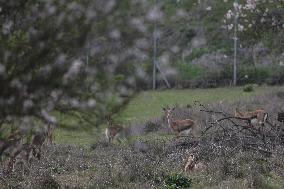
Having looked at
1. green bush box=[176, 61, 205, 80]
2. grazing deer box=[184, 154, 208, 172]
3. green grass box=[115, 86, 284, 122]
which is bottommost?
green grass box=[115, 86, 284, 122]

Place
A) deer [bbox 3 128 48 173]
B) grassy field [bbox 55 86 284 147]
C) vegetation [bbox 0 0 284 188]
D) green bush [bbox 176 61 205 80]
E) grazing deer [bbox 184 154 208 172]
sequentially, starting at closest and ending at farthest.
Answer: vegetation [bbox 0 0 284 188], grazing deer [bbox 184 154 208 172], deer [bbox 3 128 48 173], grassy field [bbox 55 86 284 147], green bush [bbox 176 61 205 80]

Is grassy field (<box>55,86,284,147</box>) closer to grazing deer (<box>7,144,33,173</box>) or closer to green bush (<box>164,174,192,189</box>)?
grazing deer (<box>7,144,33,173</box>)

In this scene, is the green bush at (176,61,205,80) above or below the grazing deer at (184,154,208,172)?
below

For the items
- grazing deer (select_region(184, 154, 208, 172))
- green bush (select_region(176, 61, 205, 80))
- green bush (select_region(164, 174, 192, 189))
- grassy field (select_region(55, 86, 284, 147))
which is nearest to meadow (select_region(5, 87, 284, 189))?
green bush (select_region(164, 174, 192, 189))

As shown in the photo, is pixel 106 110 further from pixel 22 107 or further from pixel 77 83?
pixel 22 107

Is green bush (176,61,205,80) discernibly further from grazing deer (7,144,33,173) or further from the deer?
grazing deer (7,144,33,173)

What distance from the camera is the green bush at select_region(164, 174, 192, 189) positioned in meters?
9.95

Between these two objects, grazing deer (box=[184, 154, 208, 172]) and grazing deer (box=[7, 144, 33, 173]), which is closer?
grazing deer (box=[184, 154, 208, 172])

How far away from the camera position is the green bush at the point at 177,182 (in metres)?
9.95

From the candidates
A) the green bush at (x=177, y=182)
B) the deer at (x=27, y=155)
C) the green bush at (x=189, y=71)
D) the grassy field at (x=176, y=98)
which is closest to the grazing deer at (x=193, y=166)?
the green bush at (x=177, y=182)

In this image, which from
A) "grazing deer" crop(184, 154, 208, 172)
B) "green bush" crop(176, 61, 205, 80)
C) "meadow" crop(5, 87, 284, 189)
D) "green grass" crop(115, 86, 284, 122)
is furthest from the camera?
"green bush" crop(176, 61, 205, 80)

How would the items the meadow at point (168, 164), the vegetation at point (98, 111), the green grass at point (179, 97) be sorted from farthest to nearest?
the green grass at point (179, 97) → the meadow at point (168, 164) → the vegetation at point (98, 111)

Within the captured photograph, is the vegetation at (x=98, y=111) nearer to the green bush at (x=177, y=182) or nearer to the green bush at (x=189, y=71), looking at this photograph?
the green bush at (x=177, y=182)

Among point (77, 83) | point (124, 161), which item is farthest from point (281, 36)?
point (77, 83)
